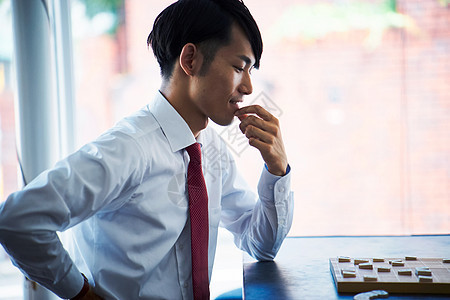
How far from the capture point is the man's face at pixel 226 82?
1.36 meters

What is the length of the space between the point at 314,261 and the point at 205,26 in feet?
2.57

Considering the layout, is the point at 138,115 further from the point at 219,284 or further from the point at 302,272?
the point at 219,284

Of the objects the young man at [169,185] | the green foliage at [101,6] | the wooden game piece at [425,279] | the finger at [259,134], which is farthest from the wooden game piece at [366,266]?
the green foliage at [101,6]

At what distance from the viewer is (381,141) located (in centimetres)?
364

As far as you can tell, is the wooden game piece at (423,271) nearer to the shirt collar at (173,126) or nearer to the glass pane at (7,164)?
the shirt collar at (173,126)

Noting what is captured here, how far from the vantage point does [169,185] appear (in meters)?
1.34

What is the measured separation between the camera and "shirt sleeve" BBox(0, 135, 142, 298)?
1.06m

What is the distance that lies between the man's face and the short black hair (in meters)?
0.02

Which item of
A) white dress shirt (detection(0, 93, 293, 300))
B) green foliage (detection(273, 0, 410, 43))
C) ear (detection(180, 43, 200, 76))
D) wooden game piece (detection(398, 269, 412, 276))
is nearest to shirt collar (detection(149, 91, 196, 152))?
white dress shirt (detection(0, 93, 293, 300))

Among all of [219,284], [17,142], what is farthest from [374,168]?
[17,142]

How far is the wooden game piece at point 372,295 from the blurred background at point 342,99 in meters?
2.52

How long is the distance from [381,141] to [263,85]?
3.50ft

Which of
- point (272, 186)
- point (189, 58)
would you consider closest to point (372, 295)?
point (272, 186)

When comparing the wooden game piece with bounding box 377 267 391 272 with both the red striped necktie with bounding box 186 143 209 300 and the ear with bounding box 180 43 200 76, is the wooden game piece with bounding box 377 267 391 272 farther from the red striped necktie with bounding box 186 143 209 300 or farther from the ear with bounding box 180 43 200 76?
the ear with bounding box 180 43 200 76
